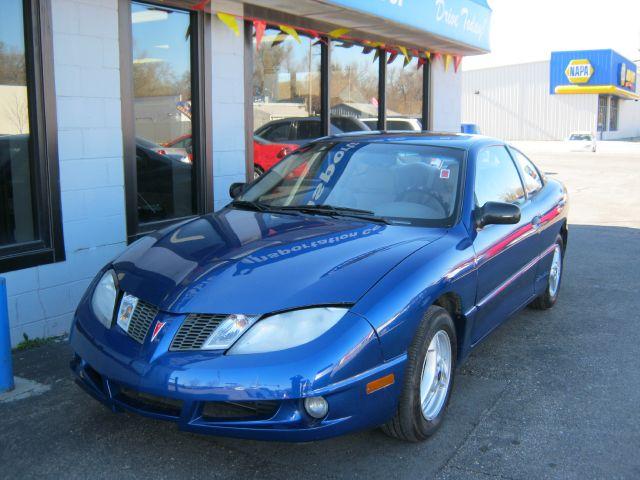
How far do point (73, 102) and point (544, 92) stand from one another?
5691 cm

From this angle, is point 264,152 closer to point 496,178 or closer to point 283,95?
point 283,95

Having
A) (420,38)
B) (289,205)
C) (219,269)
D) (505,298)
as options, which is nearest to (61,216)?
(289,205)

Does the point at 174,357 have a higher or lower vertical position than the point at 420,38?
lower

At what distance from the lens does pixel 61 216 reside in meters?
5.52

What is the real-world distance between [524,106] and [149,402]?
58.8 metres

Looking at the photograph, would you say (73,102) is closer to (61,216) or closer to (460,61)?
(61,216)

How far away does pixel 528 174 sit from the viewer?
5855 mm

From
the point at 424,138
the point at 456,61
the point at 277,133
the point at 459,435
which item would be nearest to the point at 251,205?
the point at 424,138

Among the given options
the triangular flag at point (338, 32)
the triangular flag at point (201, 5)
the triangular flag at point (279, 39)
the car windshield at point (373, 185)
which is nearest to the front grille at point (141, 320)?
the car windshield at point (373, 185)

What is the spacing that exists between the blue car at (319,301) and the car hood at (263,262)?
0.01 meters

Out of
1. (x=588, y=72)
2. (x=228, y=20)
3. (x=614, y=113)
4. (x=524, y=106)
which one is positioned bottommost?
(x=228, y=20)

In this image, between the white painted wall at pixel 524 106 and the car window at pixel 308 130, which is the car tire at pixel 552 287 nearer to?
the car window at pixel 308 130

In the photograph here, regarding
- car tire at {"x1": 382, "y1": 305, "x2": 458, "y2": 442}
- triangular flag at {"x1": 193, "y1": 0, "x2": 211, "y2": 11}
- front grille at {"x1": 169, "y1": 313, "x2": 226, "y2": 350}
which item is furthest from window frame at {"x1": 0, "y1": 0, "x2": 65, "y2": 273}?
car tire at {"x1": 382, "y1": 305, "x2": 458, "y2": 442}

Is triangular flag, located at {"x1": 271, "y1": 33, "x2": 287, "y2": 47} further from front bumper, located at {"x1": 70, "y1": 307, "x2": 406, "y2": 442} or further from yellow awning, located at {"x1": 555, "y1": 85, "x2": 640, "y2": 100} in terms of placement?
yellow awning, located at {"x1": 555, "y1": 85, "x2": 640, "y2": 100}
